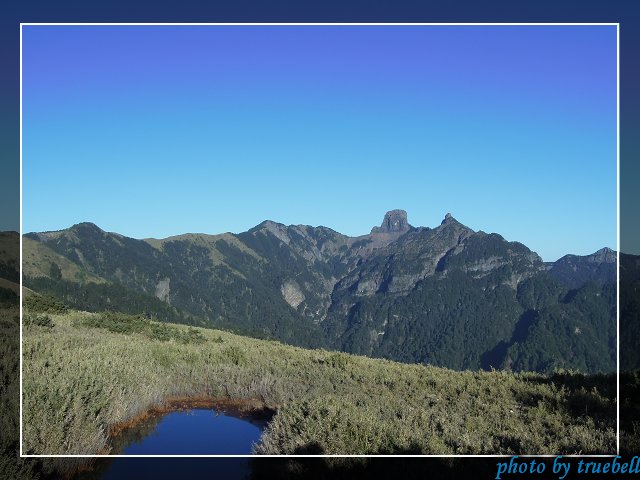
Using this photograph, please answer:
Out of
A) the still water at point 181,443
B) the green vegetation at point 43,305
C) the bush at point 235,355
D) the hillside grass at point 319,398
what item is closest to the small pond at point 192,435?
the still water at point 181,443

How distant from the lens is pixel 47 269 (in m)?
124

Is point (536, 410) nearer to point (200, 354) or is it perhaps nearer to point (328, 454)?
point (328, 454)

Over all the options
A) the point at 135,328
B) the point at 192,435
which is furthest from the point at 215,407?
the point at 135,328

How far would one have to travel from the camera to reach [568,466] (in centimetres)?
798

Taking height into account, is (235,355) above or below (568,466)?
above

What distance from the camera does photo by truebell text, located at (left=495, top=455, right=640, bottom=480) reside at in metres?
7.92

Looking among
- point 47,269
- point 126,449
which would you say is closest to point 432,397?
point 126,449

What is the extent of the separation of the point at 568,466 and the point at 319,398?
417 centimetres

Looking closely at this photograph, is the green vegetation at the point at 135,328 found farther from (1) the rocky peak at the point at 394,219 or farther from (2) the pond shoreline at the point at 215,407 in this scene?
(1) the rocky peak at the point at 394,219

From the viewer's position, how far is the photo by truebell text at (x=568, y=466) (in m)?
7.92

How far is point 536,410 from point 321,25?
784cm

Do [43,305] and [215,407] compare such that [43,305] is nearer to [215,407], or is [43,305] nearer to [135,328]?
[135,328]

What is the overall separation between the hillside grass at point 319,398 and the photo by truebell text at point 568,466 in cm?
34

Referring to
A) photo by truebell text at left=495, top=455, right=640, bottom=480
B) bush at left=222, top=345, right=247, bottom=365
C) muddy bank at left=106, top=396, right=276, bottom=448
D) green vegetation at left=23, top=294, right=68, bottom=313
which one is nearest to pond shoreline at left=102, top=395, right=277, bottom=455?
muddy bank at left=106, top=396, right=276, bottom=448
